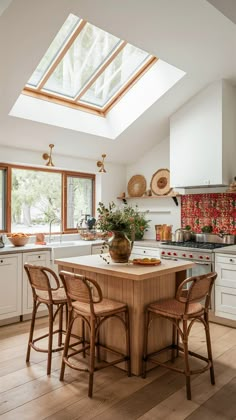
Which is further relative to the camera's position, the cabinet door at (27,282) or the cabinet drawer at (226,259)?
the cabinet door at (27,282)

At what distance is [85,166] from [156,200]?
1319 millimetres

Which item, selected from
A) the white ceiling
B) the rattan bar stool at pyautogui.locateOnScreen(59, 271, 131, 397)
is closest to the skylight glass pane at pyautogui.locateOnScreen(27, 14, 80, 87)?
the white ceiling

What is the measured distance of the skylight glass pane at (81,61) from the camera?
4.02 metres

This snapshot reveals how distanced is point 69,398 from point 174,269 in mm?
1270

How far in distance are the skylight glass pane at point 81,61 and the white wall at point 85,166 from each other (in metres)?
0.96

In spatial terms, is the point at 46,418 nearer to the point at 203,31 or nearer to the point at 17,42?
the point at 17,42

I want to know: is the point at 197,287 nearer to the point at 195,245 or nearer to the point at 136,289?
the point at 136,289

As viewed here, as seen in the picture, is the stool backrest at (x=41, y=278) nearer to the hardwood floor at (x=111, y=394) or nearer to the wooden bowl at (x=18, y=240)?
the hardwood floor at (x=111, y=394)

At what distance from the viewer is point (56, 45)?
157 inches

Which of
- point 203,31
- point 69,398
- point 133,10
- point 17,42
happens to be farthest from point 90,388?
point 203,31

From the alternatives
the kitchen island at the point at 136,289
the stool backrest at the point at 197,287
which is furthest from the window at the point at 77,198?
the stool backrest at the point at 197,287

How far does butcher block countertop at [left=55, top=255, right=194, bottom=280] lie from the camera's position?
269 cm

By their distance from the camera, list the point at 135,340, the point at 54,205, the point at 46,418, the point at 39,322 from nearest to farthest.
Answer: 1. the point at 46,418
2. the point at 135,340
3. the point at 39,322
4. the point at 54,205

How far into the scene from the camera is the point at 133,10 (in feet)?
10.6
